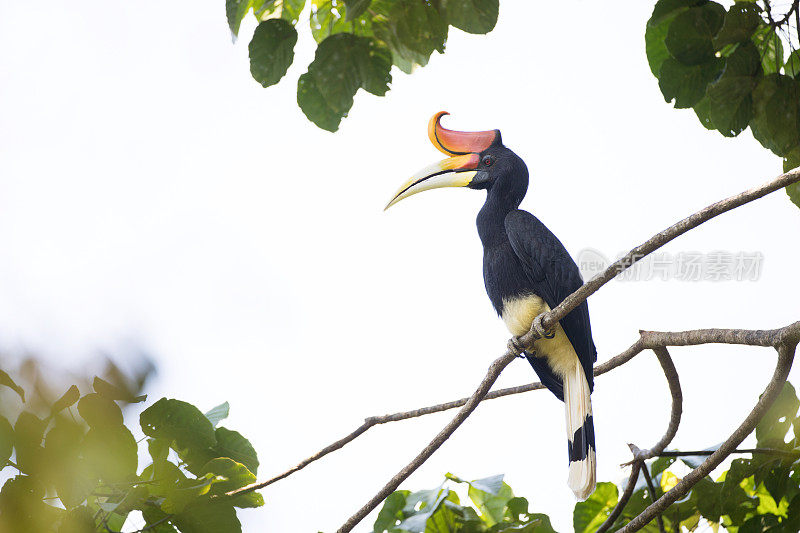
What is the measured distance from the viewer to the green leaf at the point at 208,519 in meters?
1.38

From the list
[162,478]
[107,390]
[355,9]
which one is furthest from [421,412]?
[355,9]

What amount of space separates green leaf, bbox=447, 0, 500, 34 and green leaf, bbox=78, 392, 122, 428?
802mm

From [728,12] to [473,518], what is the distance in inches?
45.9

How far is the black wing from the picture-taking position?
2.13 m

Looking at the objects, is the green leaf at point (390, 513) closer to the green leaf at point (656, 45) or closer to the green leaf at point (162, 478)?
the green leaf at point (162, 478)

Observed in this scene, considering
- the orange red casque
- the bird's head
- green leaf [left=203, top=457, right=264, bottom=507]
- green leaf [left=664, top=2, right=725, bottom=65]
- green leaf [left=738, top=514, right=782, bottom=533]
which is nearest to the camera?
green leaf [left=664, top=2, right=725, bottom=65]

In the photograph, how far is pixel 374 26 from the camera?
1.11 meters

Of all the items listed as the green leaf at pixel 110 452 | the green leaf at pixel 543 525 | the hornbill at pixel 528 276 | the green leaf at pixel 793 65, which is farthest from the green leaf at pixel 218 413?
the green leaf at pixel 793 65

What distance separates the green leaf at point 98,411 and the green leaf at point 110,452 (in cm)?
2

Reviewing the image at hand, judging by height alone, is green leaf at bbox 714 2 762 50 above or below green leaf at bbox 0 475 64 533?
above

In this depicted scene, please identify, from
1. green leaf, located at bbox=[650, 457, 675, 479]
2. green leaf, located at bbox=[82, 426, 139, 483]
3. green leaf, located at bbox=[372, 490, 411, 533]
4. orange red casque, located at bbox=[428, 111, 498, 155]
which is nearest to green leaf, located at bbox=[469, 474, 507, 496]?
green leaf, located at bbox=[372, 490, 411, 533]

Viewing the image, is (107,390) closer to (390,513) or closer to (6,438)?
(6,438)

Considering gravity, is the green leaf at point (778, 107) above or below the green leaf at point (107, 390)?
above

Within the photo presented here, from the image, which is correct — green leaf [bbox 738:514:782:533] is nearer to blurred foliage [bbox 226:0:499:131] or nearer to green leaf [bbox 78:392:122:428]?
blurred foliage [bbox 226:0:499:131]
